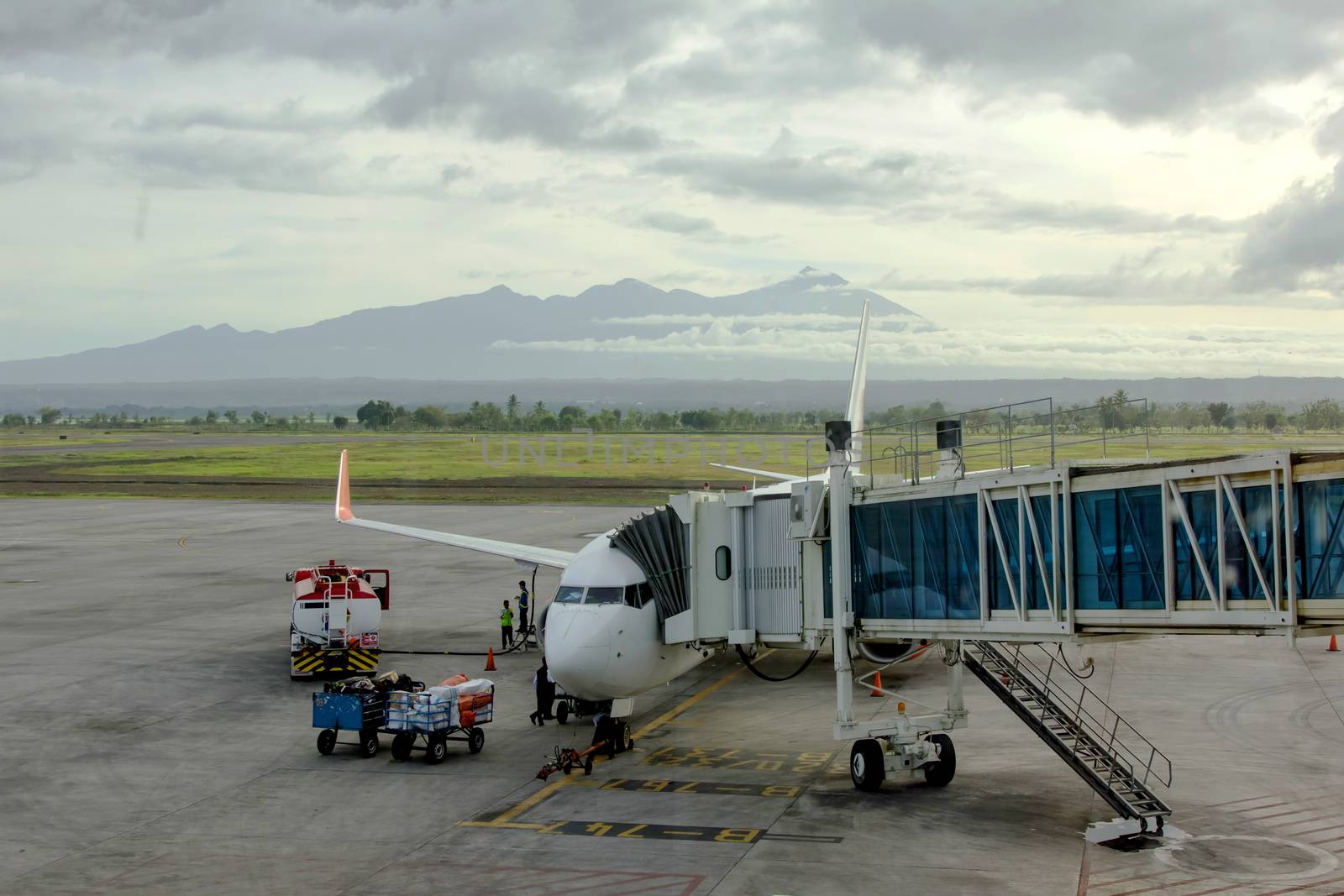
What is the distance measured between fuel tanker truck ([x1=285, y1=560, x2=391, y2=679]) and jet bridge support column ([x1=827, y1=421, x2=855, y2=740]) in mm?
16868

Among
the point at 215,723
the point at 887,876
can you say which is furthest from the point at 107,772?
the point at 887,876

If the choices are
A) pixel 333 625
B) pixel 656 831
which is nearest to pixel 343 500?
pixel 333 625

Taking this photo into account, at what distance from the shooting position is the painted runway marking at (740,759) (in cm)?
2784

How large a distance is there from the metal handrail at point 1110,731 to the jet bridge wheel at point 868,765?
3.04 m

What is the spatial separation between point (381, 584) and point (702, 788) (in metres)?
35.3

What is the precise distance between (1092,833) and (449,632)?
2858 centimetres

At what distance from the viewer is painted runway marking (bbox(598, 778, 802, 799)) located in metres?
25.7

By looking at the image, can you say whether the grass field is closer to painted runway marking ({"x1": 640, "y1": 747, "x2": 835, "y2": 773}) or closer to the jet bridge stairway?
the jet bridge stairway

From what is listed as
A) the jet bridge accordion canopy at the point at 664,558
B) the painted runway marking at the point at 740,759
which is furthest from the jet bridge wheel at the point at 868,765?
the jet bridge accordion canopy at the point at 664,558

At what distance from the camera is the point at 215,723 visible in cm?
3219

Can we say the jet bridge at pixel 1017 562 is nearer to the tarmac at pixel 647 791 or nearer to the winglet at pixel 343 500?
the tarmac at pixel 647 791

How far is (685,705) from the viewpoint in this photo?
35.0 m

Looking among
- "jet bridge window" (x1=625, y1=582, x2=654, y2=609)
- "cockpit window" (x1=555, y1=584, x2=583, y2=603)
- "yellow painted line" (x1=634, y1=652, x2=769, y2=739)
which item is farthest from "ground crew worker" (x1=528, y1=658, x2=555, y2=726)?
"jet bridge window" (x1=625, y1=582, x2=654, y2=609)

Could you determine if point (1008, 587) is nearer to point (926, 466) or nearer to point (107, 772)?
point (926, 466)
